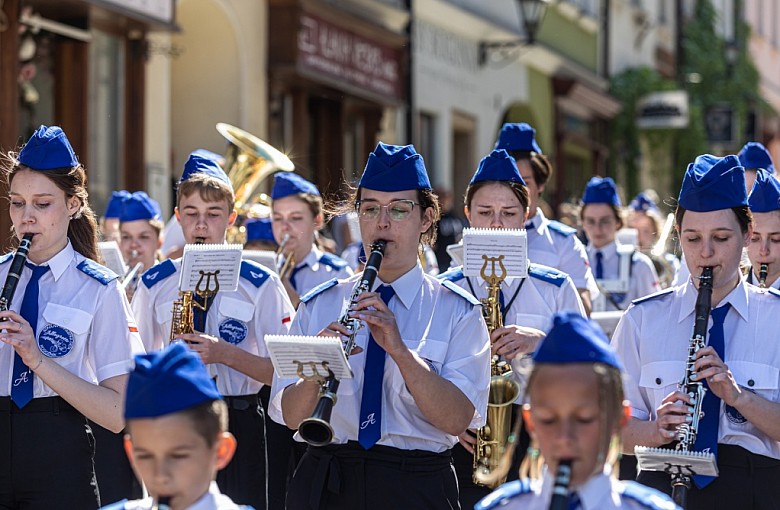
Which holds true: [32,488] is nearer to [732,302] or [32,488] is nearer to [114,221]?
[732,302]

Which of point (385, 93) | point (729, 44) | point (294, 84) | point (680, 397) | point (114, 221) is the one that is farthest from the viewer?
point (729, 44)

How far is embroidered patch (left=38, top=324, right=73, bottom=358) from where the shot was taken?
5.55m

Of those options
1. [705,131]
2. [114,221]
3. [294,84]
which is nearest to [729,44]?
[705,131]

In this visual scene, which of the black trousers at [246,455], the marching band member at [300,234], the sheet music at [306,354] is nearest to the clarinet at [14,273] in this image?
the sheet music at [306,354]

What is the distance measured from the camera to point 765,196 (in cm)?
698

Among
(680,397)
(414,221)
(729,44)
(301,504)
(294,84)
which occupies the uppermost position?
(729,44)

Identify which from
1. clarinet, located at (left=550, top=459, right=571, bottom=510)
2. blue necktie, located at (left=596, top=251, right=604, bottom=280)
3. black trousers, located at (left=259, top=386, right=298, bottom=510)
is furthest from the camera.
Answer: blue necktie, located at (left=596, top=251, right=604, bottom=280)

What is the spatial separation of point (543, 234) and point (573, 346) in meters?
4.24

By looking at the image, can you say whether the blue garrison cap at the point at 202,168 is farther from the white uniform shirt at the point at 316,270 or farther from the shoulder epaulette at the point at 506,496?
the shoulder epaulette at the point at 506,496

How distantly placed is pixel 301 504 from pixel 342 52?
38.3 feet

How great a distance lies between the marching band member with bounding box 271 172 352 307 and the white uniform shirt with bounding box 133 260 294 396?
2.26 metres

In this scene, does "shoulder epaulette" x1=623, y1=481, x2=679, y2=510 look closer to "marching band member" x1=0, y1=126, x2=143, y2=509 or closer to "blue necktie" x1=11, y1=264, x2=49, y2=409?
"marching band member" x1=0, y1=126, x2=143, y2=509

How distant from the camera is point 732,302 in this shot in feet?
18.5

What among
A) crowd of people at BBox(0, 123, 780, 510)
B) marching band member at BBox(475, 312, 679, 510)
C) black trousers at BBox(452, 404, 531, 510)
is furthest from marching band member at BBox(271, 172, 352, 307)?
marching band member at BBox(475, 312, 679, 510)
